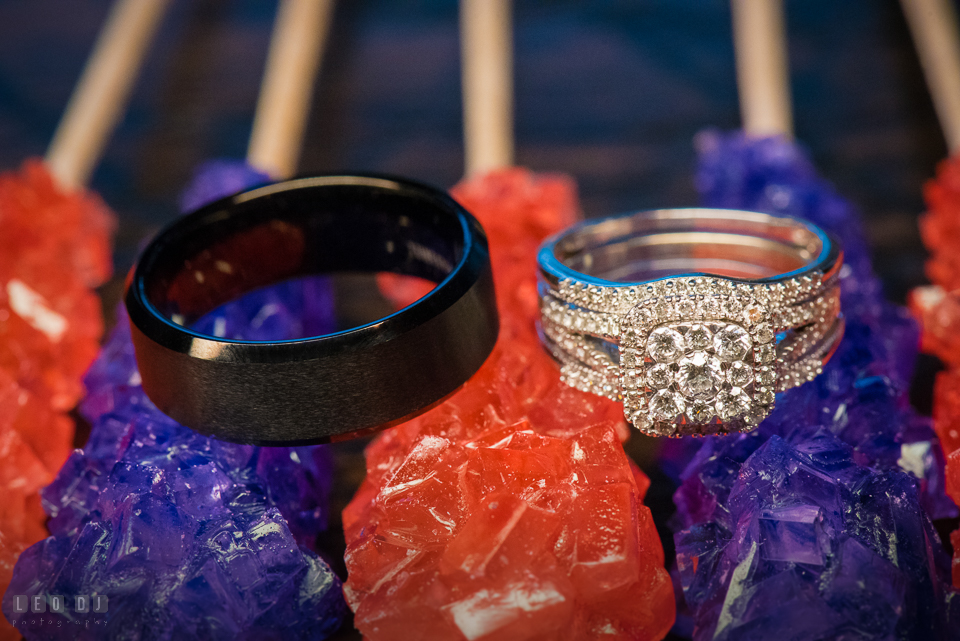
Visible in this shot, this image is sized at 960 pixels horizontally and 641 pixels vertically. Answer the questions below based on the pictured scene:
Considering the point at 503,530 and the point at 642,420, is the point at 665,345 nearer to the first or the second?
the point at 642,420

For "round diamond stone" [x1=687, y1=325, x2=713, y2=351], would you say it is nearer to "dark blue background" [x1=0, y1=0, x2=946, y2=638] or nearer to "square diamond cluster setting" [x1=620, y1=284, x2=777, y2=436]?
"square diamond cluster setting" [x1=620, y1=284, x2=777, y2=436]

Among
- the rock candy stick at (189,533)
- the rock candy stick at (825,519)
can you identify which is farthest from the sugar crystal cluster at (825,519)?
the rock candy stick at (189,533)

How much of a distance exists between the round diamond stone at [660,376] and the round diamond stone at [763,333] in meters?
0.12

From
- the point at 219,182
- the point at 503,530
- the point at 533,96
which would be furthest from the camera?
the point at 533,96

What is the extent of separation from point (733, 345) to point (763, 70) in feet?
4.26

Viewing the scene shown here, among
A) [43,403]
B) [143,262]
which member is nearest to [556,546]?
[143,262]

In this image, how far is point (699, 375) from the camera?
0.92m

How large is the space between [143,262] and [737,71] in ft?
5.83

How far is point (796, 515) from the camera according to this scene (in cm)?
79

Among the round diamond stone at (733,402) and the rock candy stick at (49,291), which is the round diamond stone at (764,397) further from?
the rock candy stick at (49,291)

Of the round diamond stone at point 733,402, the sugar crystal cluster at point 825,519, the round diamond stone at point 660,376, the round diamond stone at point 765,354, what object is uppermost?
the round diamond stone at point 765,354

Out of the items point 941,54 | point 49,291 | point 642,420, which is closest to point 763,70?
point 941,54

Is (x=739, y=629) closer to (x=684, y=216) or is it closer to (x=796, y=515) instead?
(x=796, y=515)

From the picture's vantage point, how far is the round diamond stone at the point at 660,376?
0.92 m
